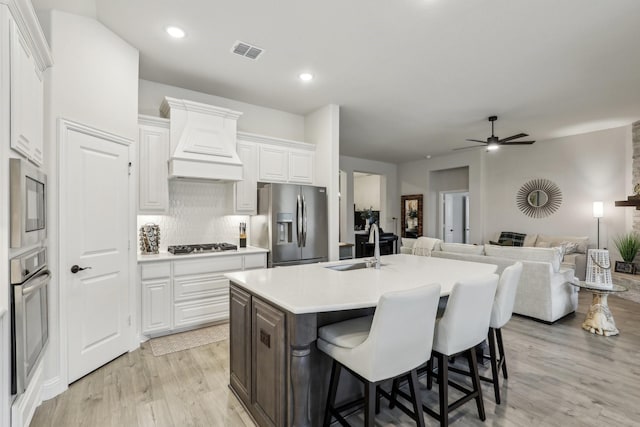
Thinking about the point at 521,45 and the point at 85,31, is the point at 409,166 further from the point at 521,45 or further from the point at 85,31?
the point at 85,31

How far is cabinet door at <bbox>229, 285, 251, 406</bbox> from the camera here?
2.11 meters

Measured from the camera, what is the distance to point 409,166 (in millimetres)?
9516

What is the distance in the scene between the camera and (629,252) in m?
5.26

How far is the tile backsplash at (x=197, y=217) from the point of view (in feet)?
12.9

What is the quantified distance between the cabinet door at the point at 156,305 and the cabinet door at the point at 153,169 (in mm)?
810

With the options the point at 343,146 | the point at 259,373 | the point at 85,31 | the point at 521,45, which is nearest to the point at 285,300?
the point at 259,373

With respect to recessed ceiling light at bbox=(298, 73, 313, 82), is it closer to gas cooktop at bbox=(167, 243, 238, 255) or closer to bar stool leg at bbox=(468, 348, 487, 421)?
gas cooktop at bbox=(167, 243, 238, 255)

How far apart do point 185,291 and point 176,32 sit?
8.58ft

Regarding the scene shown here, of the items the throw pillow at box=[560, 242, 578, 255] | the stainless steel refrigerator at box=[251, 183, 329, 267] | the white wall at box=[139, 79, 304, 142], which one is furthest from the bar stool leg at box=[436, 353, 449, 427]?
the throw pillow at box=[560, 242, 578, 255]

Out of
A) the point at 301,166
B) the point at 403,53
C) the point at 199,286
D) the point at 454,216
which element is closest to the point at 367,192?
the point at 454,216

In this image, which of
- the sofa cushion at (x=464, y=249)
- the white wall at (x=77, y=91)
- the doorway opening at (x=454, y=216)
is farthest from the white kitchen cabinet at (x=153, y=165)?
the doorway opening at (x=454, y=216)

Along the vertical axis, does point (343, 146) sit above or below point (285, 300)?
above

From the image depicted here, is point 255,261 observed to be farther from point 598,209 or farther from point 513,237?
point 598,209

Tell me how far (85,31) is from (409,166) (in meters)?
8.34
